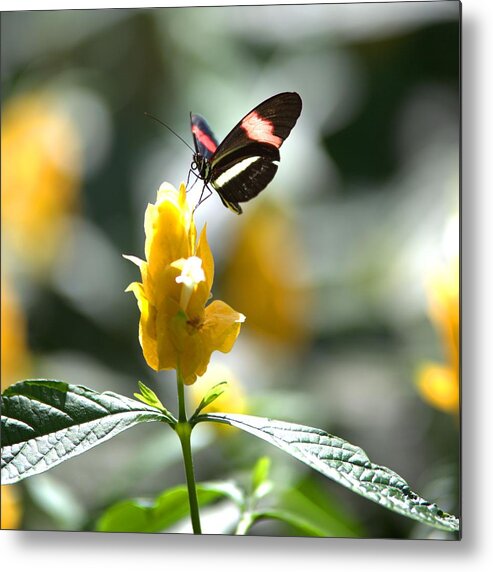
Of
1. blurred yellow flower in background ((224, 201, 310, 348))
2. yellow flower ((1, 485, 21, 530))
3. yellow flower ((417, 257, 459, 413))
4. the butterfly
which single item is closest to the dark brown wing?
the butterfly

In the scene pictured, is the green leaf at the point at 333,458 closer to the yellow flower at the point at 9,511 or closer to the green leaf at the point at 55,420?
the green leaf at the point at 55,420

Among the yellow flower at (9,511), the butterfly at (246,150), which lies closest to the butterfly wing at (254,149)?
the butterfly at (246,150)

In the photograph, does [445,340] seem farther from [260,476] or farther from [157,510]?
[157,510]

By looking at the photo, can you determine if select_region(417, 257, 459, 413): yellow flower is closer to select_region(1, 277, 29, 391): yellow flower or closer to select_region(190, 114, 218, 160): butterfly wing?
select_region(190, 114, 218, 160): butterfly wing

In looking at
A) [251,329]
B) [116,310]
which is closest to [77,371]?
[116,310]

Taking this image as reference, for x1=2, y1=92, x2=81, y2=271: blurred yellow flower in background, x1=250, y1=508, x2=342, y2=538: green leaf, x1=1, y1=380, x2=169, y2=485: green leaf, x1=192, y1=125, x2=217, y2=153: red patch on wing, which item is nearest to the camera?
x1=1, y1=380, x2=169, y2=485: green leaf

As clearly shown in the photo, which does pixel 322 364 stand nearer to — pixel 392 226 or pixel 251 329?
pixel 251 329
